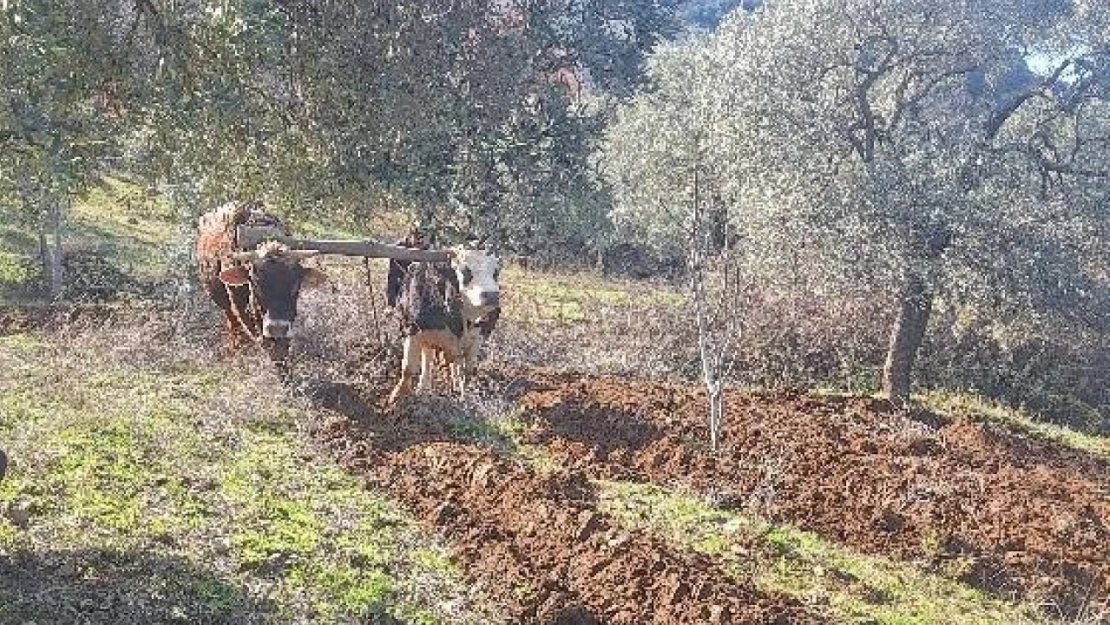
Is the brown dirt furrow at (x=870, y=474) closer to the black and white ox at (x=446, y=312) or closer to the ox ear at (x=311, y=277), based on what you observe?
the black and white ox at (x=446, y=312)

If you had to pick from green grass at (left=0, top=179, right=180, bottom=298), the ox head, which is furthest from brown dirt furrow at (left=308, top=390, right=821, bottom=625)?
green grass at (left=0, top=179, right=180, bottom=298)

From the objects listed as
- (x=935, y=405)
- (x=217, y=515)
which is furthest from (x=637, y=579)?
(x=935, y=405)

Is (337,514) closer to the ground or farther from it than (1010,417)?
farther from it

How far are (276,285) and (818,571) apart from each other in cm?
614

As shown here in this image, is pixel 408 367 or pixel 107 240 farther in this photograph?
pixel 107 240

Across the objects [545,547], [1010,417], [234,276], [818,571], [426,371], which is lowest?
[1010,417]

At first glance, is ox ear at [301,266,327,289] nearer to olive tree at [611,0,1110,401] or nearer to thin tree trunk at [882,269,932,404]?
olive tree at [611,0,1110,401]

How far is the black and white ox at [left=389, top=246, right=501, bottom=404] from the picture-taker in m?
9.32

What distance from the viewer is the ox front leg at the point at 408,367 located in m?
10.5

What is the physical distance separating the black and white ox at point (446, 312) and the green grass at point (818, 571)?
2109 mm

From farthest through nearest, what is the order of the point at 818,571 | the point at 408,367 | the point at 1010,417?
the point at 1010,417
the point at 408,367
the point at 818,571

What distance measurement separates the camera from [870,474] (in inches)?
389

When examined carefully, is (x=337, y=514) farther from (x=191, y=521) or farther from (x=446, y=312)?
(x=446, y=312)

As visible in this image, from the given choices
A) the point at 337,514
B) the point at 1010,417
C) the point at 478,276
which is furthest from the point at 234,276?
the point at 1010,417
